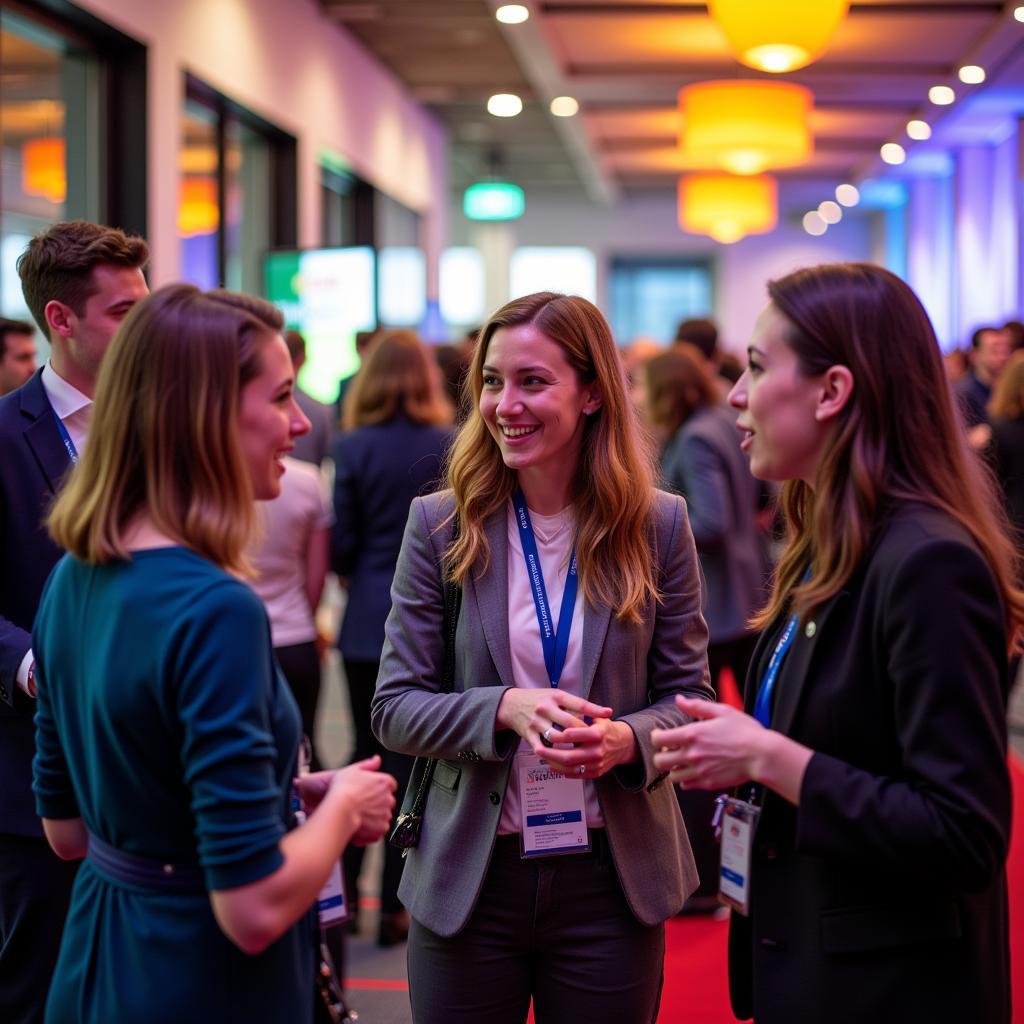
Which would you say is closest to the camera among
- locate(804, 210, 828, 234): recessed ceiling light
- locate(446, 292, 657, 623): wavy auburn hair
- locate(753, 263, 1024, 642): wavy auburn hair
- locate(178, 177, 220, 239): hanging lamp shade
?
locate(753, 263, 1024, 642): wavy auburn hair

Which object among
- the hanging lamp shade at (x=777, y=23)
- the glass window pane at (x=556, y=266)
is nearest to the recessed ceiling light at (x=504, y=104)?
the hanging lamp shade at (x=777, y=23)

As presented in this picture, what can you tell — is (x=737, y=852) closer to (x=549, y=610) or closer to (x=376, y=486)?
(x=549, y=610)

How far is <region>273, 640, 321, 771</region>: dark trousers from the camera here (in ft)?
13.3

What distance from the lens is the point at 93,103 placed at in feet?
22.5

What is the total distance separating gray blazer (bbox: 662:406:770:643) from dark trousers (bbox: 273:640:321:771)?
1.39 meters

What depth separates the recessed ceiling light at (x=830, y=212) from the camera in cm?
2166

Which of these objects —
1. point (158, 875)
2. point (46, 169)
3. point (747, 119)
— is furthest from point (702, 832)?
point (747, 119)

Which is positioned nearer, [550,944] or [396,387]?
[550,944]

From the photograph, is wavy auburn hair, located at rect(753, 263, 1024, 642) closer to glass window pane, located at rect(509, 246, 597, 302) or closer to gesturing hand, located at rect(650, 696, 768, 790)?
gesturing hand, located at rect(650, 696, 768, 790)

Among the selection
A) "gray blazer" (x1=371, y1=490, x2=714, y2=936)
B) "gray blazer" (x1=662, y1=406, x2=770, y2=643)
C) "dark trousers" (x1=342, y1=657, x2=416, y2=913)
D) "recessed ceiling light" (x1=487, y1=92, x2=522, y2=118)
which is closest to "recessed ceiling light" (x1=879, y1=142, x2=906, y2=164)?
"recessed ceiling light" (x1=487, y1=92, x2=522, y2=118)

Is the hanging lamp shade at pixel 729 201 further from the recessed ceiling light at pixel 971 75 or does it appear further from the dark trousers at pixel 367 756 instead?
the dark trousers at pixel 367 756

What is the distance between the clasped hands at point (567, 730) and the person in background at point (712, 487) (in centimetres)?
272

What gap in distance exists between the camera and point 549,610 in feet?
6.95

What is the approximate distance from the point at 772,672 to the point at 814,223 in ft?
74.2
